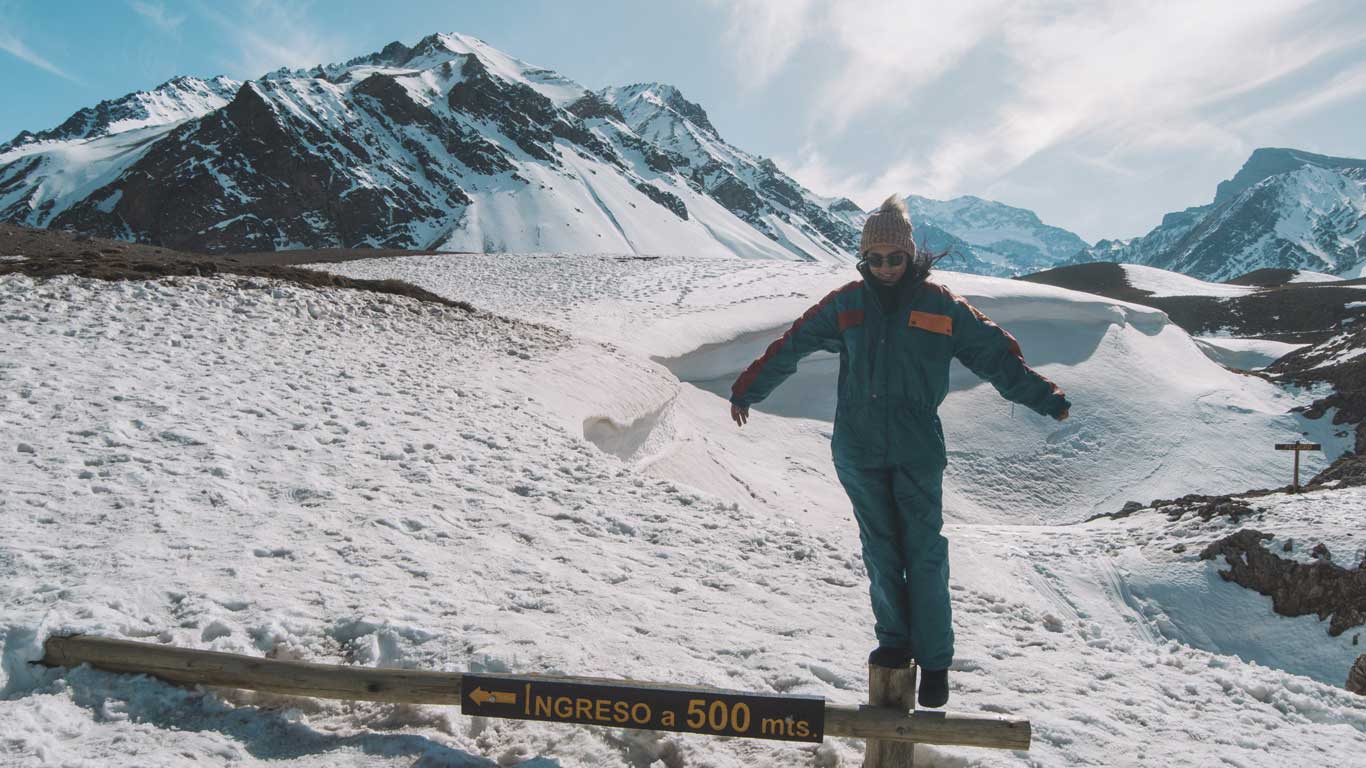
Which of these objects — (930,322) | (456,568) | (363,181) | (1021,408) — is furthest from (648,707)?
(363,181)

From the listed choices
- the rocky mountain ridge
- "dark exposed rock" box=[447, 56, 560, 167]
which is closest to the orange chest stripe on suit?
the rocky mountain ridge

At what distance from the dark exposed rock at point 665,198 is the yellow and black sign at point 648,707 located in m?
162

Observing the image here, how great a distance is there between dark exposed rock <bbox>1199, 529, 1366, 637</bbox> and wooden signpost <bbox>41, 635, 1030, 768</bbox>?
7.99 metres

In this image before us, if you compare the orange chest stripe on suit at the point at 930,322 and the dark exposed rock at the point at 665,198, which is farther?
the dark exposed rock at the point at 665,198

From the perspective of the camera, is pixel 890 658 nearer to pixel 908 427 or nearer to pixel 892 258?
pixel 908 427

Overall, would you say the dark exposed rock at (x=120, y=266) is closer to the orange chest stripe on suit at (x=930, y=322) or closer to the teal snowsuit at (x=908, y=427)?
the teal snowsuit at (x=908, y=427)

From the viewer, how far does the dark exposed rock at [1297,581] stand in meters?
8.56

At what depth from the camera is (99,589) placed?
430cm

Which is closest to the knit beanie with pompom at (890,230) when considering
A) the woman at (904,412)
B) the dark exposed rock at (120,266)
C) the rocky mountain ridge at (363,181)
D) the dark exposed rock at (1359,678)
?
the woman at (904,412)

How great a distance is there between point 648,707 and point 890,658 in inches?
44.4

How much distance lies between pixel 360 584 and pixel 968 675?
13.3ft

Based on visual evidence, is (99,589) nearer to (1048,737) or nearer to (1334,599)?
(1048,737)

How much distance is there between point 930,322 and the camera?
3.68m

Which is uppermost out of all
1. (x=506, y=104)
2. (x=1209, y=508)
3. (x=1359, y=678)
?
(x=506, y=104)
